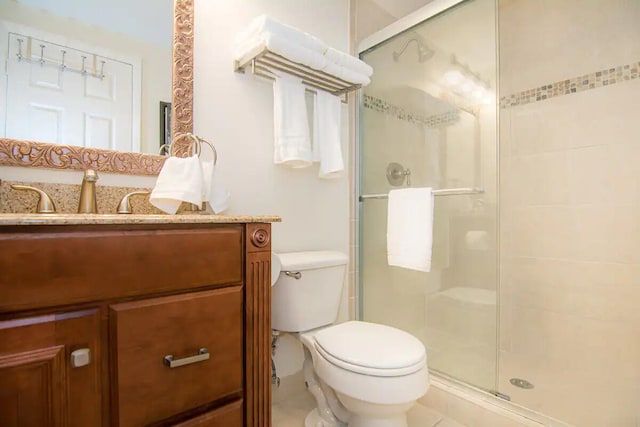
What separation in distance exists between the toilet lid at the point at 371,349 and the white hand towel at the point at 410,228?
0.35 meters

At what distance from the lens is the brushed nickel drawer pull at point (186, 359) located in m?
0.74

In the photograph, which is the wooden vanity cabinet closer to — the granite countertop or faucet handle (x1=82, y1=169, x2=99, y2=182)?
the granite countertop

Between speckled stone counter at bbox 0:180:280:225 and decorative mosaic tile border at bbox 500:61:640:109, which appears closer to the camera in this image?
speckled stone counter at bbox 0:180:280:225

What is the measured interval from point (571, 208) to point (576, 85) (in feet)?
2.01

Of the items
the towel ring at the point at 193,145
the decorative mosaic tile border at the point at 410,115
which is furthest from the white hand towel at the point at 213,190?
the decorative mosaic tile border at the point at 410,115

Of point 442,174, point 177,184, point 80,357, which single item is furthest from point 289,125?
point 80,357

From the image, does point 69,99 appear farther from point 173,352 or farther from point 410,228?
point 410,228

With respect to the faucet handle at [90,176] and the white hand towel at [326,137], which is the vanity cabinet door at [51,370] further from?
the white hand towel at [326,137]

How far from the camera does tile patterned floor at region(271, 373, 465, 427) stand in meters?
1.45

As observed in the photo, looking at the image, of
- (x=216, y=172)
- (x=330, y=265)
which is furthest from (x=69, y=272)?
(x=330, y=265)

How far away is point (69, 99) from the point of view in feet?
3.42

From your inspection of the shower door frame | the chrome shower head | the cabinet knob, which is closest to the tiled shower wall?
the shower door frame

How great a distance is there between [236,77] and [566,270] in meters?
1.84

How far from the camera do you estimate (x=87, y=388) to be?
0.66m
